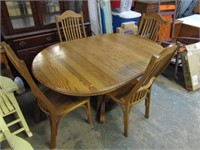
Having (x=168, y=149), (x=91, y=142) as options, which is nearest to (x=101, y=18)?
(x=91, y=142)

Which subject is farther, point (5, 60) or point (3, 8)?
point (5, 60)

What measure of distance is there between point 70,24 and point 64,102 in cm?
110

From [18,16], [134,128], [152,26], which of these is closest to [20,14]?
[18,16]

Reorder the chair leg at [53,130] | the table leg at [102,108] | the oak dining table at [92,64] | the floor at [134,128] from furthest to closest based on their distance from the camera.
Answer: the table leg at [102,108]
the floor at [134,128]
the chair leg at [53,130]
the oak dining table at [92,64]

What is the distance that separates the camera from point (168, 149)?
1.50m

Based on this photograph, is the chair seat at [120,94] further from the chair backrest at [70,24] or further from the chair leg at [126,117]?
the chair backrest at [70,24]

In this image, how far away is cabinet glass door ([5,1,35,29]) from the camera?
1750 mm

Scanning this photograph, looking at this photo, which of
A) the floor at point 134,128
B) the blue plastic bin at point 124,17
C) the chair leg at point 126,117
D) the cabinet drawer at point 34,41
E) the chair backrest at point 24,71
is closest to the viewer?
the chair backrest at point 24,71

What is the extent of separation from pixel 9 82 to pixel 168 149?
5.22 ft

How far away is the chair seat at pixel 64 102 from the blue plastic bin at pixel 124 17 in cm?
163

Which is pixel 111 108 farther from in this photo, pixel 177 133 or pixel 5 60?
pixel 5 60

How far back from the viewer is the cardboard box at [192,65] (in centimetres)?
210

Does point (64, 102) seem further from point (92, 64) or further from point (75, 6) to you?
point (75, 6)

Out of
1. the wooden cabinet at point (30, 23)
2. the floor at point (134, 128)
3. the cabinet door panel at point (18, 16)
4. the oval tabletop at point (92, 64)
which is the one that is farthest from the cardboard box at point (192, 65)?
the cabinet door panel at point (18, 16)
